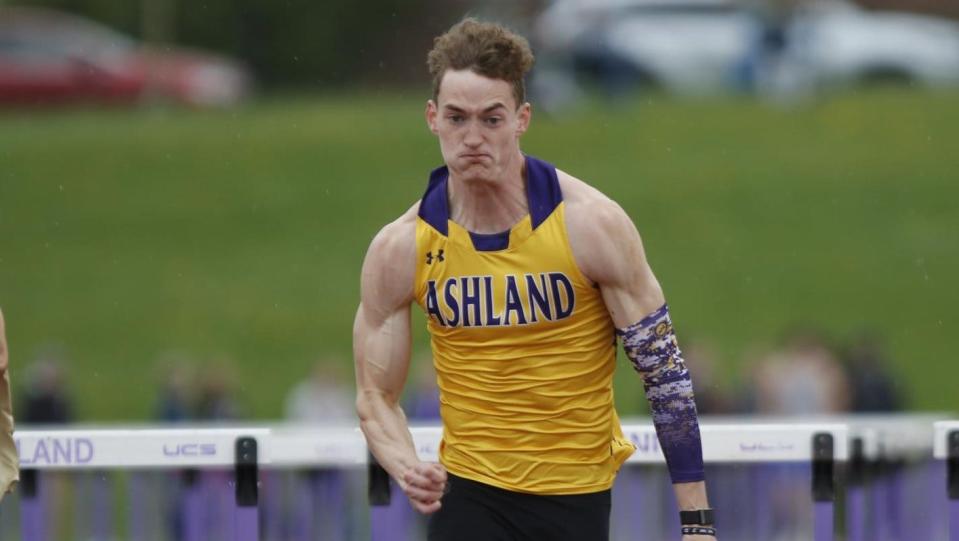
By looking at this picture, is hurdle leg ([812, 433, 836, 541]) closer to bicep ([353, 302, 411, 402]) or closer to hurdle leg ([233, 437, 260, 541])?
bicep ([353, 302, 411, 402])

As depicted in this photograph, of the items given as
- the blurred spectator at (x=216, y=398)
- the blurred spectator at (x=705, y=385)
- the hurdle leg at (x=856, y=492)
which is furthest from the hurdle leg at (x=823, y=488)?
the blurred spectator at (x=216, y=398)

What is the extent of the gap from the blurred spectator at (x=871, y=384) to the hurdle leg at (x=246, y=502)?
8076 mm

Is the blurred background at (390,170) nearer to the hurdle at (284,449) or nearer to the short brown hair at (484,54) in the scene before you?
the hurdle at (284,449)

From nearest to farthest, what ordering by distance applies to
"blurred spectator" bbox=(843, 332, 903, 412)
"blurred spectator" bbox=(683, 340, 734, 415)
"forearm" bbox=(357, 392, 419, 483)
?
"forearm" bbox=(357, 392, 419, 483), "blurred spectator" bbox=(683, 340, 734, 415), "blurred spectator" bbox=(843, 332, 903, 412)

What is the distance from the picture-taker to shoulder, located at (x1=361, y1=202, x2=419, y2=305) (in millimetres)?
4906

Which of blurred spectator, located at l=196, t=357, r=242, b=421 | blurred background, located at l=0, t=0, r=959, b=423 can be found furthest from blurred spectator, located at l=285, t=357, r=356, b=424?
blurred background, located at l=0, t=0, r=959, b=423

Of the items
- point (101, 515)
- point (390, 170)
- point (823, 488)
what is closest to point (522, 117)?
point (823, 488)

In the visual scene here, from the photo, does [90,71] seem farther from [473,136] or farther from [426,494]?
[426,494]

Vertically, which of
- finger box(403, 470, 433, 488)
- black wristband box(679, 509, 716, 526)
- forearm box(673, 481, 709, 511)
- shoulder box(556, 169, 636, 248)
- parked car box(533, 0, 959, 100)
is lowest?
black wristband box(679, 509, 716, 526)

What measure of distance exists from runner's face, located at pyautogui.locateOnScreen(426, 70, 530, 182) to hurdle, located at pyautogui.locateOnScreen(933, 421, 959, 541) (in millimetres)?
2006

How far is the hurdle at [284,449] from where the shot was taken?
5812 mm

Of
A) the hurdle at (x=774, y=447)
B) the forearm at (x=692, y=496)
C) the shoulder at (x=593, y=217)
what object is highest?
the shoulder at (x=593, y=217)

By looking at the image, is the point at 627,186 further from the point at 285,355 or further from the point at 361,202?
the point at 285,355

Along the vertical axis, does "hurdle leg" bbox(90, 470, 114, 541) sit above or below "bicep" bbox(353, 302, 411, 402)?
below
